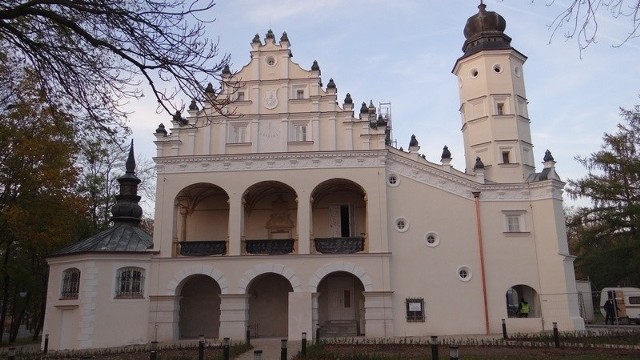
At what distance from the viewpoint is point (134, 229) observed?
94.1ft

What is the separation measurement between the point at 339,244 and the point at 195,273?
6872 millimetres

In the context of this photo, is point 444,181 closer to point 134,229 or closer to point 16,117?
point 134,229

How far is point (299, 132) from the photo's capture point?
90.9 feet

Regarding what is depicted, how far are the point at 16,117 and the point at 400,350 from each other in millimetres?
19135

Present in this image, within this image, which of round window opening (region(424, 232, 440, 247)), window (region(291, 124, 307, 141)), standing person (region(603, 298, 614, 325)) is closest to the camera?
round window opening (region(424, 232, 440, 247))

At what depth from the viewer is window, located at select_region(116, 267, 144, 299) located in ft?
83.2

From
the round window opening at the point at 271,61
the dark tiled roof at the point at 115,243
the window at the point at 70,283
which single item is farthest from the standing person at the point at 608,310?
the window at the point at 70,283

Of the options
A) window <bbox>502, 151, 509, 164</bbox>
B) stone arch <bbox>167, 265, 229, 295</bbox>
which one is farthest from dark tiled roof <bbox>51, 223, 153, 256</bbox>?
window <bbox>502, 151, 509, 164</bbox>

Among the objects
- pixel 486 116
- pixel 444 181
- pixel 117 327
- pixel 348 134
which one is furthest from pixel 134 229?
pixel 486 116

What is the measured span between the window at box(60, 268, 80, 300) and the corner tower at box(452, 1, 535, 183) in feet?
66.0

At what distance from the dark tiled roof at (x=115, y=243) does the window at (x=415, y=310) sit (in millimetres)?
12533

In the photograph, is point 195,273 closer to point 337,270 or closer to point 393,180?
point 337,270

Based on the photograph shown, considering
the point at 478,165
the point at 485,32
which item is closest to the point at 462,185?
the point at 478,165

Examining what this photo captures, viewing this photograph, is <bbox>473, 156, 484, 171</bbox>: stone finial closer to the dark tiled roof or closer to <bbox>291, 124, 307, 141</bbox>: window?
<bbox>291, 124, 307, 141</bbox>: window
